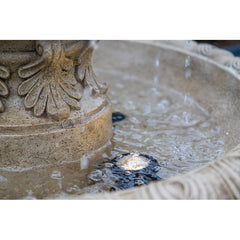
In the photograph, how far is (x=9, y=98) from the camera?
262 cm

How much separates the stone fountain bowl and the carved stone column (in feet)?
2.74

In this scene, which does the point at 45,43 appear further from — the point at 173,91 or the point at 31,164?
the point at 173,91

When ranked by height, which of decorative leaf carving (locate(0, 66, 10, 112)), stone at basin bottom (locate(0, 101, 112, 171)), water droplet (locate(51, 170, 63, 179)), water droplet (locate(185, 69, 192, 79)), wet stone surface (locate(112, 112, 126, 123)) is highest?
decorative leaf carving (locate(0, 66, 10, 112))

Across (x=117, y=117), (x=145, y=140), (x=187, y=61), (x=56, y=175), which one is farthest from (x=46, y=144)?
(x=187, y=61)

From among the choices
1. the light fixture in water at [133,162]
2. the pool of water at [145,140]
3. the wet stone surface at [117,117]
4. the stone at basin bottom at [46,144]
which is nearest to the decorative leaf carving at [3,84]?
the stone at basin bottom at [46,144]

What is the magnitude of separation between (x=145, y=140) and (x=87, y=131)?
57cm

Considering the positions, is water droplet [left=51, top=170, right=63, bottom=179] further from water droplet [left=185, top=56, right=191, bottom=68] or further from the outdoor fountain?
water droplet [left=185, top=56, right=191, bottom=68]

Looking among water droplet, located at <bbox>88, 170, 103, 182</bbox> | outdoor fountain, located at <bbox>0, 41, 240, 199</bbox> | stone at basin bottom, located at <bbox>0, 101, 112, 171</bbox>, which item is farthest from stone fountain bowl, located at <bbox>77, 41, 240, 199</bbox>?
stone at basin bottom, located at <bbox>0, 101, 112, 171</bbox>

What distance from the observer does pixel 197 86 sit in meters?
3.92

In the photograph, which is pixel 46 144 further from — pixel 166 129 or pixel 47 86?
pixel 166 129

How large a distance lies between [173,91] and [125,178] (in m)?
1.92

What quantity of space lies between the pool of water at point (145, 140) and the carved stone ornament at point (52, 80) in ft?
1.28

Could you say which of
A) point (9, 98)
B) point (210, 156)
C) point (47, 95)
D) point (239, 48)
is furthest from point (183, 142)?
point (239, 48)

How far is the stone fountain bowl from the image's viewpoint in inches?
70.5
